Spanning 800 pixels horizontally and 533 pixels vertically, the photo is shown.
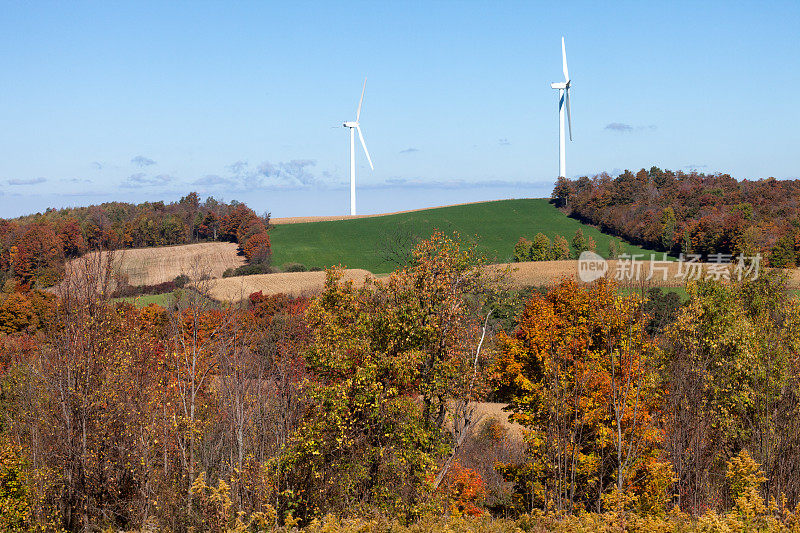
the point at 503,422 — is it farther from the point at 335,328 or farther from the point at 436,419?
the point at 335,328

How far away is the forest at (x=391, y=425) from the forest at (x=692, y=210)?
45730 millimetres

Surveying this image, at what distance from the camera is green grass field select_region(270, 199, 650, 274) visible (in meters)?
113

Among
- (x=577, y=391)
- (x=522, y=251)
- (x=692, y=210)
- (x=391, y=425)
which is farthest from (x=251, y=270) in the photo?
(x=577, y=391)

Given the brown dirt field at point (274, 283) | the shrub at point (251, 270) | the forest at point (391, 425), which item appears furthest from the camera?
the shrub at point (251, 270)

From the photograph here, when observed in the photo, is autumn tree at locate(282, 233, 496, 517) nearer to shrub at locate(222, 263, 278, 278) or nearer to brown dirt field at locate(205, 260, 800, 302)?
brown dirt field at locate(205, 260, 800, 302)

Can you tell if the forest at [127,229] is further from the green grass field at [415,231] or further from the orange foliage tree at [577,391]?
the orange foliage tree at [577,391]

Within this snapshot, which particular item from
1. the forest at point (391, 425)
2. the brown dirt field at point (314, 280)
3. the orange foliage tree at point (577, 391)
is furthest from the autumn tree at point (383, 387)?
the brown dirt field at point (314, 280)

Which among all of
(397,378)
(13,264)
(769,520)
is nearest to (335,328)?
(397,378)

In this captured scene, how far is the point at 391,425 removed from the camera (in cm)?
2191

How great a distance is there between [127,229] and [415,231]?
5283 cm

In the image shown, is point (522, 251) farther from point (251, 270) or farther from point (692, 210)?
point (251, 270)

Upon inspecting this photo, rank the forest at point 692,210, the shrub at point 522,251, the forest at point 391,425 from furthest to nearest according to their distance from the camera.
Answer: the shrub at point 522,251 < the forest at point 692,210 < the forest at point 391,425

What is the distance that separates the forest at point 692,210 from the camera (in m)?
87.2

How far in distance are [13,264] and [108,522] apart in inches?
3304
